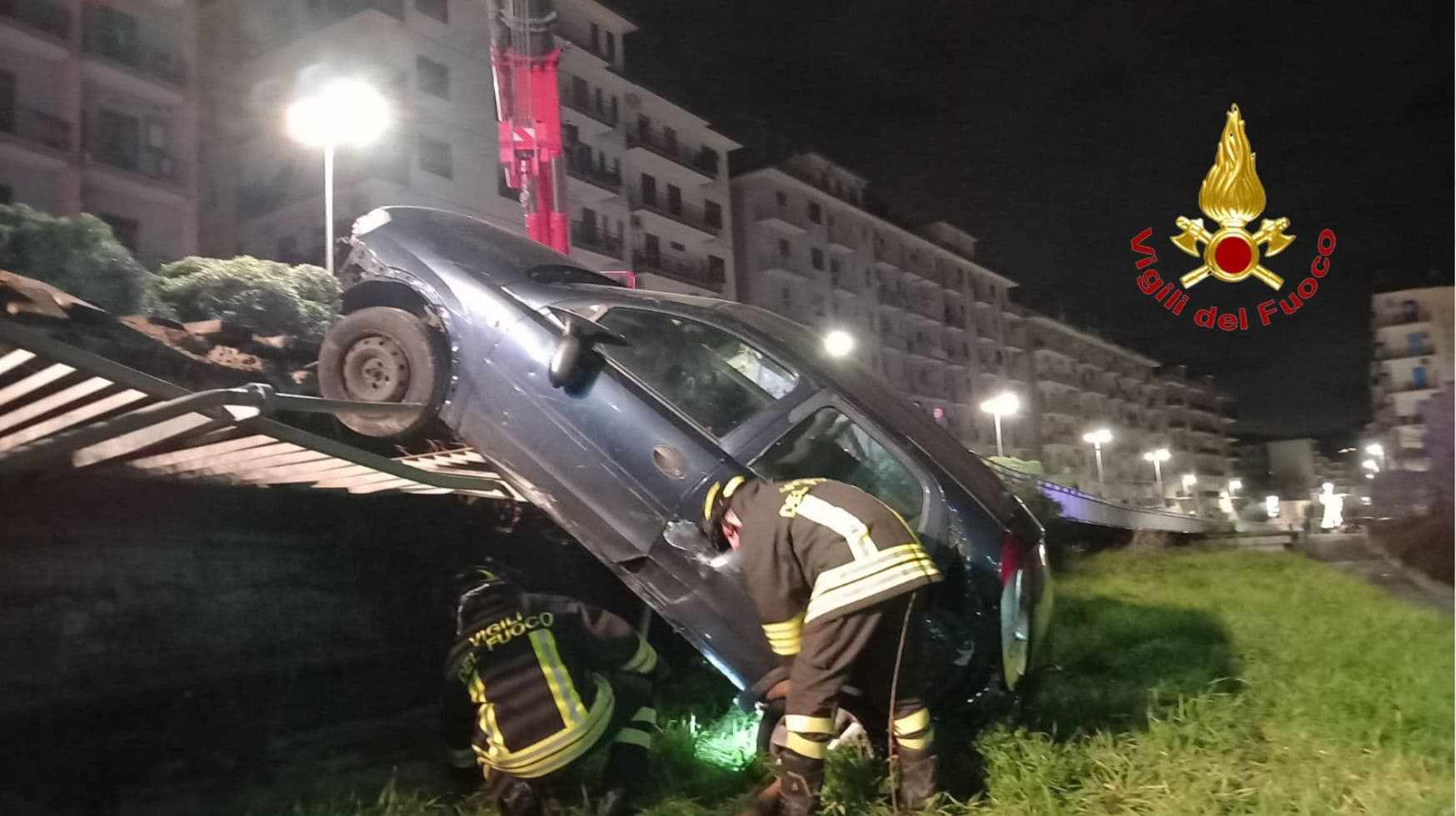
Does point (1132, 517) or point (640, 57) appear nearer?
point (640, 57)

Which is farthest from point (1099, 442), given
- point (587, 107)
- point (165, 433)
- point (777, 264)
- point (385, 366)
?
point (165, 433)

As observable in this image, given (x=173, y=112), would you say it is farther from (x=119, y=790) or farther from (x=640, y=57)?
(x=119, y=790)

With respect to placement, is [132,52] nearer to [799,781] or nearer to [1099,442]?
[799,781]

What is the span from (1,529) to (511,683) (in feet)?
3.88

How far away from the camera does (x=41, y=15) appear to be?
93.7 inches

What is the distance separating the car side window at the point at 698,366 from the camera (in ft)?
8.31

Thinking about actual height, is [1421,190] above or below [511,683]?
above

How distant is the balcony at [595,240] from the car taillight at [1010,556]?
157 centimetres

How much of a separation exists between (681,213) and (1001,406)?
138 cm

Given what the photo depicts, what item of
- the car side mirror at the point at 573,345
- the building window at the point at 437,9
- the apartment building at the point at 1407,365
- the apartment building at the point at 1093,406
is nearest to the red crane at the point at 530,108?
the building window at the point at 437,9

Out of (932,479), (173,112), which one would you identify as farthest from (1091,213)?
(173,112)

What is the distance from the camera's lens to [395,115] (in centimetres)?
270

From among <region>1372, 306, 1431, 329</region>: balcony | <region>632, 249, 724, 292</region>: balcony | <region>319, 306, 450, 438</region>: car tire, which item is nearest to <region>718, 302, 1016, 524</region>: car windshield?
<region>632, 249, 724, 292</region>: balcony

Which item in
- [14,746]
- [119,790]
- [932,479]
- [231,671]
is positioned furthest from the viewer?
[932,479]
